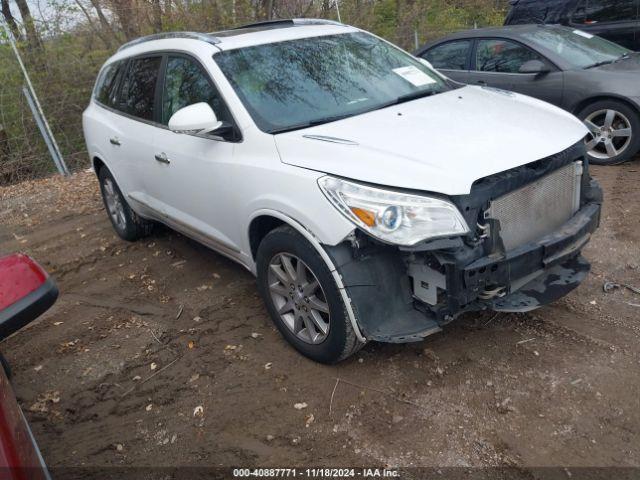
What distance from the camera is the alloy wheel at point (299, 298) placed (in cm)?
300

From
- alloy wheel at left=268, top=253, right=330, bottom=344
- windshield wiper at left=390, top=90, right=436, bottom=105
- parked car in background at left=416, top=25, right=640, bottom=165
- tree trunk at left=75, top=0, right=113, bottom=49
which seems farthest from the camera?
A: tree trunk at left=75, top=0, right=113, bottom=49

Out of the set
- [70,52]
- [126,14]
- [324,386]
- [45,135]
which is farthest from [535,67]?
[126,14]

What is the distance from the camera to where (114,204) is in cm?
564

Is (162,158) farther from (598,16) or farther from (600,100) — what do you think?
(598,16)

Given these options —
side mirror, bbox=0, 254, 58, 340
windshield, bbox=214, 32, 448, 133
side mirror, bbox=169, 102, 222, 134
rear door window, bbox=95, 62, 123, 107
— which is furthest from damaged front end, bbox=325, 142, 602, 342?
rear door window, bbox=95, 62, 123, 107

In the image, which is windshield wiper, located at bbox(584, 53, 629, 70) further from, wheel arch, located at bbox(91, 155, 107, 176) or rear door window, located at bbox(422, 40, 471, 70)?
wheel arch, located at bbox(91, 155, 107, 176)

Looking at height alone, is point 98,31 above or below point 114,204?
above

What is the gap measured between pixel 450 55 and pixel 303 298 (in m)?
5.20

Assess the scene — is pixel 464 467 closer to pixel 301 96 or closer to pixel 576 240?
pixel 576 240

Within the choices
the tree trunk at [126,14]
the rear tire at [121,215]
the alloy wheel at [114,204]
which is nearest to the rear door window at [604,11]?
the rear tire at [121,215]

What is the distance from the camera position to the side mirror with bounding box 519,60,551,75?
19.8ft

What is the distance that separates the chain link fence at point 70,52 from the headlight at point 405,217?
7.92 metres

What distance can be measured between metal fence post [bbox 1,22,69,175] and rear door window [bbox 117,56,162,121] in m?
4.71

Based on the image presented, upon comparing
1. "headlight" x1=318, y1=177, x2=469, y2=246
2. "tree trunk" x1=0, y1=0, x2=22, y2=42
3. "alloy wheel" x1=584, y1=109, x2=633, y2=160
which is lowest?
"alloy wheel" x1=584, y1=109, x2=633, y2=160
